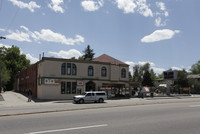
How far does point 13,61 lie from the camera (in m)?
66.6

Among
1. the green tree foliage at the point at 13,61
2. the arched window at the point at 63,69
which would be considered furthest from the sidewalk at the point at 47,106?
the green tree foliage at the point at 13,61

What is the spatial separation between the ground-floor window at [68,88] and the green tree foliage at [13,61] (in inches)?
1577

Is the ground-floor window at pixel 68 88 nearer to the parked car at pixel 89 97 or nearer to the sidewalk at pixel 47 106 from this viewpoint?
the sidewalk at pixel 47 106

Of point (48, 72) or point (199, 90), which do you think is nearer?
point (48, 72)

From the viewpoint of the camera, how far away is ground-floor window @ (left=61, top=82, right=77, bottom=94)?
32.3m

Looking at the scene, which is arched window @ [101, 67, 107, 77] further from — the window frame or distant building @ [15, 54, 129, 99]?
the window frame

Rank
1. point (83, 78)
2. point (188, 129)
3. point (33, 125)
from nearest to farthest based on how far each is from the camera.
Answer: point (188, 129) → point (33, 125) → point (83, 78)

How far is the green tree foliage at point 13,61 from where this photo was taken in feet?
217

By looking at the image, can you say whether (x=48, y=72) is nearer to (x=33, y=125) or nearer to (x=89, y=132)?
(x=33, y=125)

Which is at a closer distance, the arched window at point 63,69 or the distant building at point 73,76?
the distant building at point 73,76

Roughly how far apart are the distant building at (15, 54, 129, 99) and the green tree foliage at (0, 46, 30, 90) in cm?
Result: 3468

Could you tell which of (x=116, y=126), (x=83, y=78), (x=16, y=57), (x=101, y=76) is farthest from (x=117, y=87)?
(x=16, y=57)

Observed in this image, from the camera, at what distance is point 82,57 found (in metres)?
86.2

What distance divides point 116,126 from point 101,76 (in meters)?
27.6
